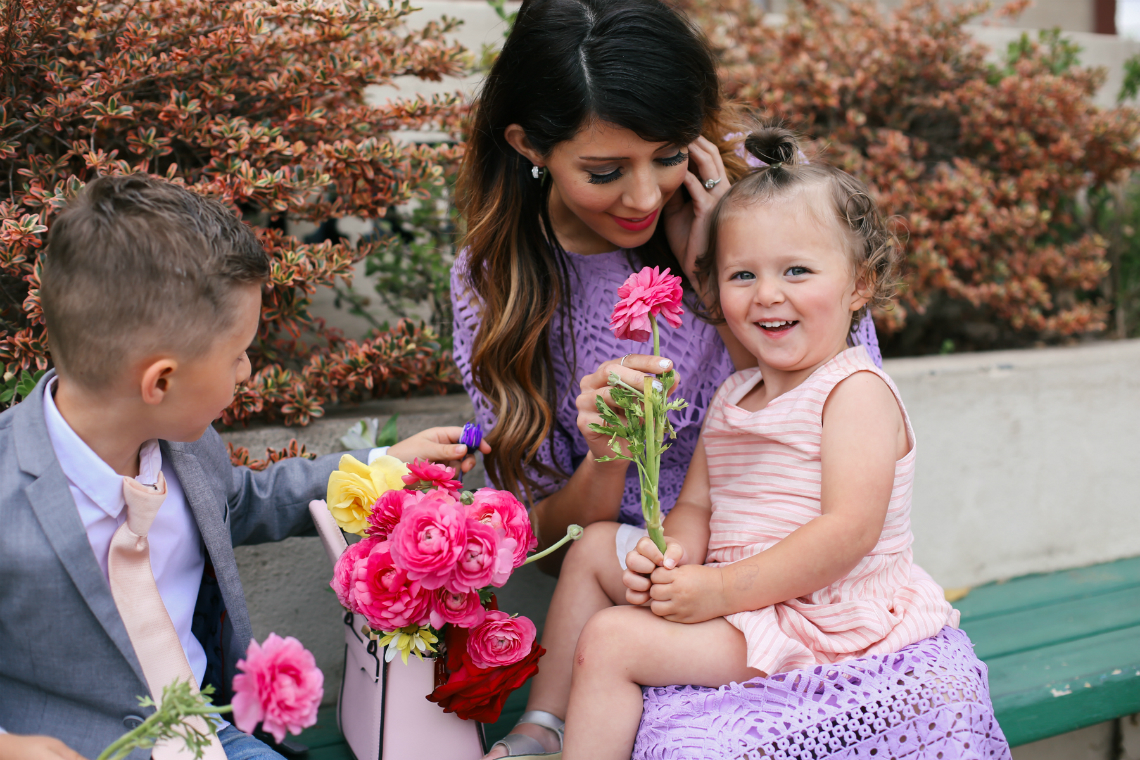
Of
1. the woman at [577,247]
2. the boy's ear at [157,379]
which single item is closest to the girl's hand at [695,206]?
the woman at [577,247]

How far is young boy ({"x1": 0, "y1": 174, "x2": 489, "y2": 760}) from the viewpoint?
1328 mm

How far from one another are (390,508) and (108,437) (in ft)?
1.61

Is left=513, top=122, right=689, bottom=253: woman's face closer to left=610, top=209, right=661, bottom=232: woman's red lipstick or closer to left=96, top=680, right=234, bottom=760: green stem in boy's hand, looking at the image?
left=610, top=209, right=661, bottom=232: woman's red lipstick

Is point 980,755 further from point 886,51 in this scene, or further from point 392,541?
point 886,51

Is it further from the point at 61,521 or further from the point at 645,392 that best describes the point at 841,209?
the point at 61,521

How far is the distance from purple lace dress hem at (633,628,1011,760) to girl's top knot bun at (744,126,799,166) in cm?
115

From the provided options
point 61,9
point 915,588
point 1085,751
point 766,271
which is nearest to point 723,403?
point 766,271

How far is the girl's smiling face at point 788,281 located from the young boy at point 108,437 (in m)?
0.97

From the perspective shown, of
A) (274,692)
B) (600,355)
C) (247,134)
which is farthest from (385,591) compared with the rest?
(247,134)

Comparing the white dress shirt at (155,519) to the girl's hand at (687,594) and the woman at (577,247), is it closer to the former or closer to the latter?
the woman at (577,247)

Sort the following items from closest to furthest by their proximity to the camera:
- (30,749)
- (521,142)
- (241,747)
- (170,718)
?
(170,718) → (30,749) → (241,747) → (521,142)

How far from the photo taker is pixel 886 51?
3.42 m

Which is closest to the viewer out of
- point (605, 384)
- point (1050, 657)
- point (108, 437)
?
point (108, 437)

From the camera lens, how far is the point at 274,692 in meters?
1.03
